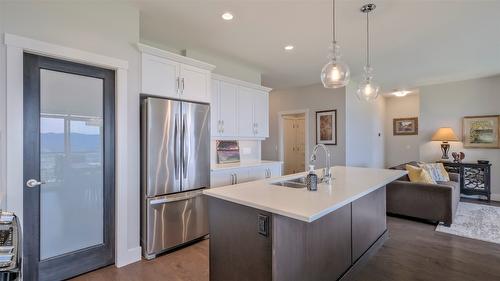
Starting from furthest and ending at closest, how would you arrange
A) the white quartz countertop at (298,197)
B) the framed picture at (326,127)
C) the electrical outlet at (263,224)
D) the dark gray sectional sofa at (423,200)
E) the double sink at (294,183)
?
the framed picture at (326,127)
the dark gray sectional sofa at (423,200)
the double sink at (294,183)
the electrical outlet at (263,224)
the white quartz countertop at (298,197)

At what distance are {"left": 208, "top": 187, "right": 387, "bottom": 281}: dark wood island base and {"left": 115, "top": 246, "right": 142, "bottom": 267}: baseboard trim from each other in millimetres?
1081

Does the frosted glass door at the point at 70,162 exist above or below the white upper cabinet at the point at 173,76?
below

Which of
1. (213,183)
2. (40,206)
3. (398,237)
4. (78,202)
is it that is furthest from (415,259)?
(40,206)

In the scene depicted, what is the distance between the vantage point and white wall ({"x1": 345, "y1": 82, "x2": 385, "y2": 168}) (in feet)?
18.5

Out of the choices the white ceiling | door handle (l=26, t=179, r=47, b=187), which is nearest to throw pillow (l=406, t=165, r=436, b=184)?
the white ceiling

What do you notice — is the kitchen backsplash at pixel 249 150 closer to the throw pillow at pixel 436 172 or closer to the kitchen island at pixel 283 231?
the kitchen island at pixel 283 231

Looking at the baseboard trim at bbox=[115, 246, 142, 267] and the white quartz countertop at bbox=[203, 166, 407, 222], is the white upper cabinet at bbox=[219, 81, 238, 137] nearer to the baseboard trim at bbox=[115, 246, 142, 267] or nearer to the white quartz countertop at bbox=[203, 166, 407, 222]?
the white quartz countertop at bbox=[203, 166, 407, 222]

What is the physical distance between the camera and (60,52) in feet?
7.01

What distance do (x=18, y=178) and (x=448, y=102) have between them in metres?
7.66

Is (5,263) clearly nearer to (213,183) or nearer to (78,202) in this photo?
(78,202)

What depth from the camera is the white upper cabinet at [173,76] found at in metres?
2.70

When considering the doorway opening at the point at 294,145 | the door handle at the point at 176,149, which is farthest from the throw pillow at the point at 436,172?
the door handle at the point at 176,149

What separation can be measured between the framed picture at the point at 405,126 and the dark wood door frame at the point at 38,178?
7840mm

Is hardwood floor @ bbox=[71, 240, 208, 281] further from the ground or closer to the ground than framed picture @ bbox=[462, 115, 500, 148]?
closer to the ground
